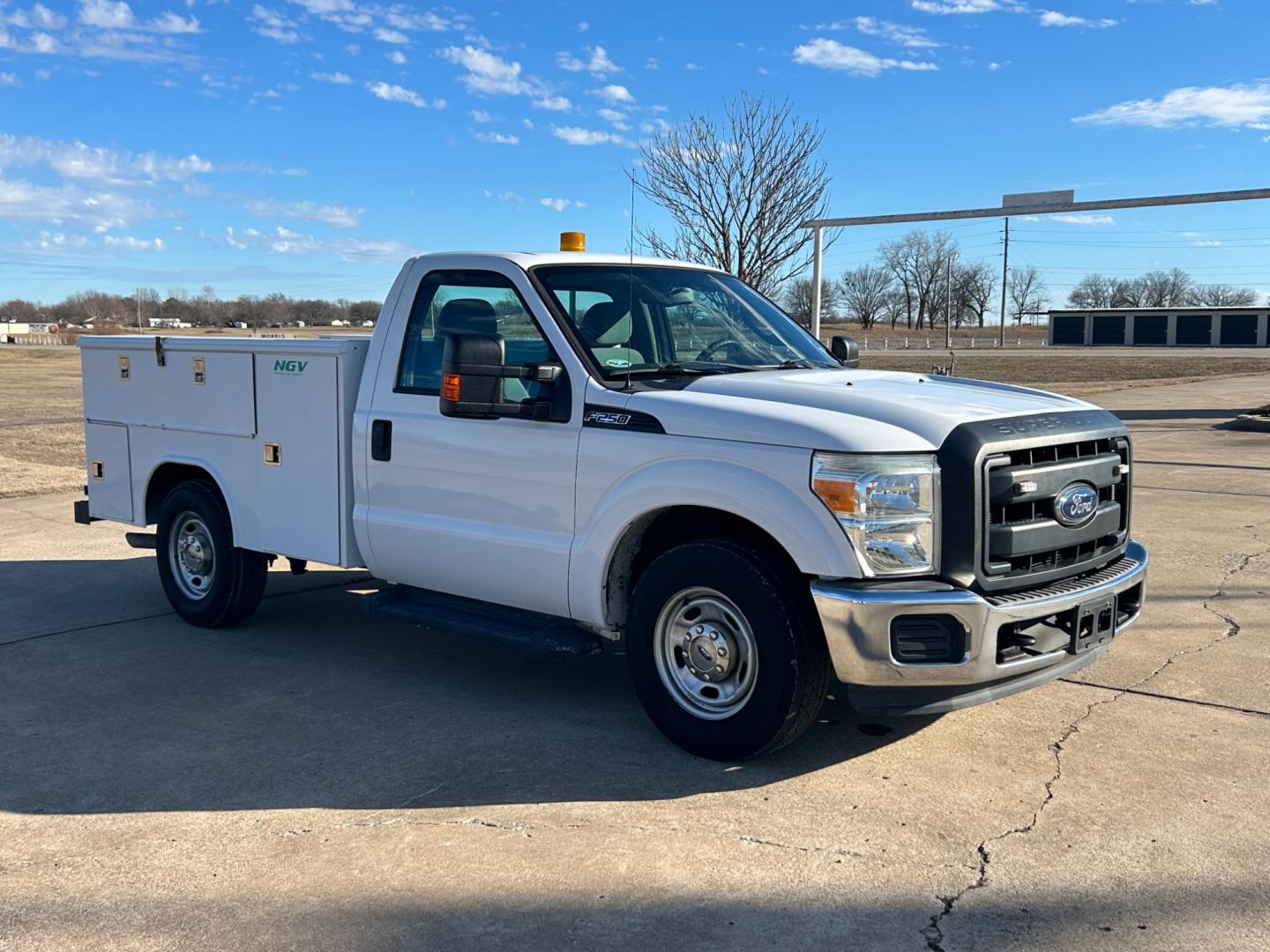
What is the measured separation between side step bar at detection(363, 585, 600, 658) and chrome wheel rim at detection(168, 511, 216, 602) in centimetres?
154

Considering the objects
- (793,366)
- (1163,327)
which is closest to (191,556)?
(793,366)

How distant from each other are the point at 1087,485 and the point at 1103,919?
177 cm

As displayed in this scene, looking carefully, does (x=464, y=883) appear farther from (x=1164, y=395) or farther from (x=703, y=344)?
(x=1164, y=395)

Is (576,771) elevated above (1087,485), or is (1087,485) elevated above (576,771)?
(1087,485)

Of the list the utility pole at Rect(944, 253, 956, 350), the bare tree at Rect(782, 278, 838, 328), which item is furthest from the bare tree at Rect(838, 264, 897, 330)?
the bare tree at Rect(782, 278, 838, 328)

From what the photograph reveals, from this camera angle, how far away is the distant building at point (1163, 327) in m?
82.1

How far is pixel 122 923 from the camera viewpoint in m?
3.47

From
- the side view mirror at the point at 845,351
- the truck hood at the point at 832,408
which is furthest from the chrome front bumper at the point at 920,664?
the side view mirror at the point at 845,351

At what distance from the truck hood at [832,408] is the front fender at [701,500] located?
77 millimetres

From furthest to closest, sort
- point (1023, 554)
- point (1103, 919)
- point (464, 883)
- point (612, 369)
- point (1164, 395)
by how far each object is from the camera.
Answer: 1. point (1164, 395)
2. point (612, 369)
3. point (1023, 554)
4. point (464, 883)
5. point (1103, 919)

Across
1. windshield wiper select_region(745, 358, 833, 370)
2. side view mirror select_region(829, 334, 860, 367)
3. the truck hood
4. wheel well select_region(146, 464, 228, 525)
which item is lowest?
wheel well select_region(146, 464, 228, 525)

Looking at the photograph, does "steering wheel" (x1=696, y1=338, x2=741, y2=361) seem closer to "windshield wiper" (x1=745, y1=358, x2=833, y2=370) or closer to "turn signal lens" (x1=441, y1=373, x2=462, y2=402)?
"windshield wiper" (x1=745, y1=358, x2=833, y2=370)

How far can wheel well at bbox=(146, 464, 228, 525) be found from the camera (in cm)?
701

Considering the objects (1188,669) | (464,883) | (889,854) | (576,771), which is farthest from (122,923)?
(1188,669)
